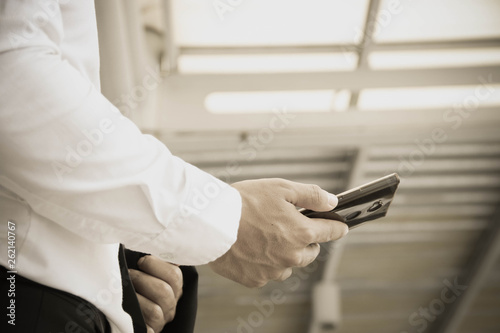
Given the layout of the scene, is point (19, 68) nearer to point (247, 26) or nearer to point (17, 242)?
point (17, 242)

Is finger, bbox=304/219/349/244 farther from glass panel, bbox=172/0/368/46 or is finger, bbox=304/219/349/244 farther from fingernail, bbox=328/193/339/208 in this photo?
glass panel, bbox=172/0/368/46

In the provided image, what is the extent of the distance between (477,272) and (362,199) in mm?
4650

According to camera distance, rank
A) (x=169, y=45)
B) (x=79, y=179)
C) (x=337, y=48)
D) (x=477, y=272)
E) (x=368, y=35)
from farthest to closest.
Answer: (x=477, y=272) → (x=337, y=48) → (x=368, y=35) → (x=169, y=45) → (x=79, y=179)

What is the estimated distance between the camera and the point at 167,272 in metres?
0.84

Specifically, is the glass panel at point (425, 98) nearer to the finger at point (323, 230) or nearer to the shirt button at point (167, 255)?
the finger at point (323, 230)

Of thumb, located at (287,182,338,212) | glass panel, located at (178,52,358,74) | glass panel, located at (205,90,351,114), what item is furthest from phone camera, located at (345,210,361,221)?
glass panel, located at (178,52,358,74)

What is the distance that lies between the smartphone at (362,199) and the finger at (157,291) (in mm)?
278

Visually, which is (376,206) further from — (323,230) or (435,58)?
(435,58)

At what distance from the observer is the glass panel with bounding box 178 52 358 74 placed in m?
3.06

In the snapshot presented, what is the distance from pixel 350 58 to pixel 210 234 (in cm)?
262

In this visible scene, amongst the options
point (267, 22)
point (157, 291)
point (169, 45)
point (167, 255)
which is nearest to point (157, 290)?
point (157, 291)

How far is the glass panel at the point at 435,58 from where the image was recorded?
3.12m

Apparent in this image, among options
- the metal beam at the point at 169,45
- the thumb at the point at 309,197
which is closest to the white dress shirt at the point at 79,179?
the thumb at the point at 309,197

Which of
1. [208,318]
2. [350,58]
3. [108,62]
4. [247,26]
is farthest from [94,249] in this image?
[208,318]
